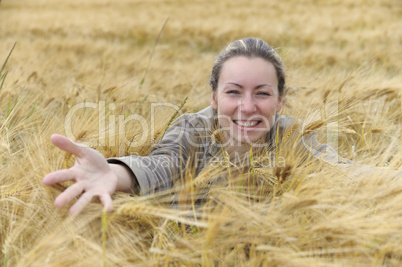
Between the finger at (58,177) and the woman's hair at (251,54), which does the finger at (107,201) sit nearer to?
the finger at (58,177)

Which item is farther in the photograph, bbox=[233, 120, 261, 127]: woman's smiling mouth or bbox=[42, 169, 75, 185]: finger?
bbox=[233, 120, 261, 127]: woman's smiling mouth

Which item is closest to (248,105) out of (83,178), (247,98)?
(247,98)

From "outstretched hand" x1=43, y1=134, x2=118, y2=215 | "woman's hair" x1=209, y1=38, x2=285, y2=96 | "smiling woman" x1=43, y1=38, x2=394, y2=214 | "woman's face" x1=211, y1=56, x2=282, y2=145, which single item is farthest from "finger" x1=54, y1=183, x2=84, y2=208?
"woman's hair" x1=209, y1=38, x2=285, y2=96

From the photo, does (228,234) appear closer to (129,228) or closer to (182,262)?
(182,262)

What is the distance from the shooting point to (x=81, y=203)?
0.74 metres

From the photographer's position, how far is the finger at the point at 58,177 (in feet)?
2.46

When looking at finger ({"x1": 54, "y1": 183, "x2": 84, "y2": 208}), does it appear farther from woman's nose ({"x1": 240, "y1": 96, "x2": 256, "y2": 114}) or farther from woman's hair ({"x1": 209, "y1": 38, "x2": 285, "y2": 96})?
woman's hair ({"x1": 209, "y1": 38, "x2": 285, "y2": 96})

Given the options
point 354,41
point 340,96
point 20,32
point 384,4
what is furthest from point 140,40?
point 384,4

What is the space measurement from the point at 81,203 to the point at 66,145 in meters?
0.12

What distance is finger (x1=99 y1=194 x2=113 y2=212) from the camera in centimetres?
73

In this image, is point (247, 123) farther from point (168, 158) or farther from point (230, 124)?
point (168, 158)

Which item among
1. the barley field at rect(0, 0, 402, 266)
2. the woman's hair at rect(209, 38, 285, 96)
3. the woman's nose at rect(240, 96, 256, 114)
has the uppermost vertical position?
the woman's hair at rect(209, 38, 285, 96)

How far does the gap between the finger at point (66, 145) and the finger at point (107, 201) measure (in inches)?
3.9

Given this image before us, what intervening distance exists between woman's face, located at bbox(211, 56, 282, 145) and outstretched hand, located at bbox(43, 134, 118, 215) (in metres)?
0.45
